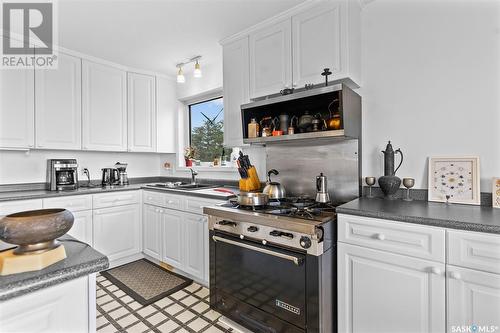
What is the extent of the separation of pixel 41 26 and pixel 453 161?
3.61m

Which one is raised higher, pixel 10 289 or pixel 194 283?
pixel 10 289

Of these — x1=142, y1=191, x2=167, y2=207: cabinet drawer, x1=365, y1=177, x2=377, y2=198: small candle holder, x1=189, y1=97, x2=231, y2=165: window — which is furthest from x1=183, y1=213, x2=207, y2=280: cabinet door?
x1=365, y1=177, x2=377, y2=198: small candle holder

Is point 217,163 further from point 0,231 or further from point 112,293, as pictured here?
point 0,231

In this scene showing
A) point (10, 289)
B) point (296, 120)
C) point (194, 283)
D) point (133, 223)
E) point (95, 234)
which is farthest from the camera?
point (133, 223)

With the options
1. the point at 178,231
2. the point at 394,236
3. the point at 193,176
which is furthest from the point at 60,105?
the point at 394,236

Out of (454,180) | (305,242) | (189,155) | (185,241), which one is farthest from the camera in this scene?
(189,155)

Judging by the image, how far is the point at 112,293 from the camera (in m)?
2.32

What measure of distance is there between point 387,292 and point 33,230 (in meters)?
1.60

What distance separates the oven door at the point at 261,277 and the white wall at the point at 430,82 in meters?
1.03

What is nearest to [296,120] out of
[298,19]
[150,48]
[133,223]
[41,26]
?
[298,19]

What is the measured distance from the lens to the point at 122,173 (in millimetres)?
3381

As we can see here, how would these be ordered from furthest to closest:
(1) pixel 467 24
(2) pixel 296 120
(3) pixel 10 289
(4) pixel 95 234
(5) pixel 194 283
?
(4) pixel 95 234, (5) pixel 194 283, (2) pixel 296 120, (1) pixel 467 24, (3) pixel 10 289

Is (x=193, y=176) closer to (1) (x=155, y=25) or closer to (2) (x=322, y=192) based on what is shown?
(1) (x=155, y=25)

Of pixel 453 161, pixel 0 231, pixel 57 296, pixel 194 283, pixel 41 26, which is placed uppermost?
pixel 41 26
